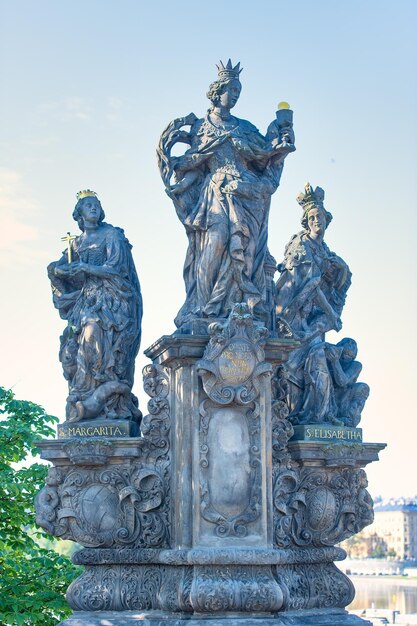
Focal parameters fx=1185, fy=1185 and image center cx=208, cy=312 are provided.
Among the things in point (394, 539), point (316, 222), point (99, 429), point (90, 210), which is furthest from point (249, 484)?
point (394, 539)

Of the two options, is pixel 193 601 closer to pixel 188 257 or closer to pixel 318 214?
pixel 188 257

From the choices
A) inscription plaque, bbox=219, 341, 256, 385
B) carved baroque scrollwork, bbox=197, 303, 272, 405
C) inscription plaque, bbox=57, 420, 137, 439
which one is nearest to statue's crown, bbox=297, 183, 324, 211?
carved baroque scrollwork, bbox=197, 303, 272, 405

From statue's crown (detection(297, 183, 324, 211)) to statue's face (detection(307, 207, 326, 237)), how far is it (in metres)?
0.10

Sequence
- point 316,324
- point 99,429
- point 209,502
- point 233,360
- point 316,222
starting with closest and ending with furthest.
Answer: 1. point 209,502
2. point 233,360
3. point 99,429
4. point 316,324
5. point 316,222

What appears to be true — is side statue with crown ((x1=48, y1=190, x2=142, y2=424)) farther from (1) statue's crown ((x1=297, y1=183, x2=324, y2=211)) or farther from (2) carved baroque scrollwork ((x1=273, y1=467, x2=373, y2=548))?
(1) statue's crown ((x1=297, y1=183, x2=324, y2=211))

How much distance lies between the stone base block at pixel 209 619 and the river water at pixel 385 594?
57.9 m

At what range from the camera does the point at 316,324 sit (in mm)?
15438

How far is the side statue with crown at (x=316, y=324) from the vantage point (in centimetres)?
1495

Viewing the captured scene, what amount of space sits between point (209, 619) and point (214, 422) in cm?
220

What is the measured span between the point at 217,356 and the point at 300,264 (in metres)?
2.61

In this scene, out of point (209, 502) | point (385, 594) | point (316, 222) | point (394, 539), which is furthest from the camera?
point (394, 539)

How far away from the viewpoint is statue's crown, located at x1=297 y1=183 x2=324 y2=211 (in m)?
15.8

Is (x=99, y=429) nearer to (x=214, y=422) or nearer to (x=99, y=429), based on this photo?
(x=99, y=429)

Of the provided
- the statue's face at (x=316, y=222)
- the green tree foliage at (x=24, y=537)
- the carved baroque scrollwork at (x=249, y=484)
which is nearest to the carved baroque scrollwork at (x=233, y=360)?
the carved baroque scrollwork at (x=249, y=484)
